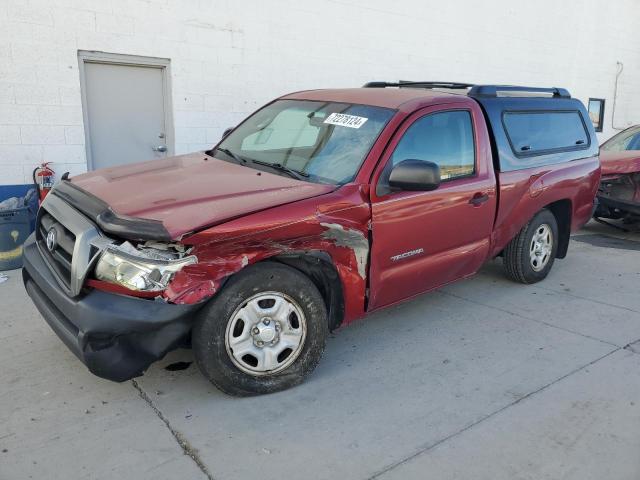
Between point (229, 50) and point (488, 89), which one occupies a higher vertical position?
point (229, 50)

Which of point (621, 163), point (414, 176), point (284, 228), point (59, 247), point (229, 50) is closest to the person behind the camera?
point (284, 228)

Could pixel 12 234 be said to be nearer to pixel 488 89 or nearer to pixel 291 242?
pixel 291 242

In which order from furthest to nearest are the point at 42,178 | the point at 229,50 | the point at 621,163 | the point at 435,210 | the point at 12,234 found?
1. the point at 229,50
2. the point at 621,163
3. the point at 42,178
4. the point at 12,234
5. the point at 435,210

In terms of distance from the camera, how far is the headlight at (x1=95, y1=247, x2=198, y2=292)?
2820 mm

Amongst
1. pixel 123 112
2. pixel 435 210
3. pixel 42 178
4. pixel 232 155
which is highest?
pixel 123 112

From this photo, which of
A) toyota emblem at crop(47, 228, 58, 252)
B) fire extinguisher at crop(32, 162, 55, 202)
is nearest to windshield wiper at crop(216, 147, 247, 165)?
toyota emblem at crop(47, 228, 58, 252)

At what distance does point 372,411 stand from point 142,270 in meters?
1.52

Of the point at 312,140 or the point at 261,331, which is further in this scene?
the point at 312,140

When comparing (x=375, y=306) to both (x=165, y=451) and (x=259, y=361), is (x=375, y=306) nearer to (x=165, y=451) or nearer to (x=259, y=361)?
(x=259, y=361)

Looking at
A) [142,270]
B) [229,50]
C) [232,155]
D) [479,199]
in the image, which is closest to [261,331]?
[142,270]

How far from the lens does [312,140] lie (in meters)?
3.98

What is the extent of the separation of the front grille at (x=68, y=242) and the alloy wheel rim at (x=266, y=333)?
82cm

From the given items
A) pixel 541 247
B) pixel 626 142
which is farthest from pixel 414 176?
pixel 626 142

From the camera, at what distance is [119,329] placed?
2.77 m
